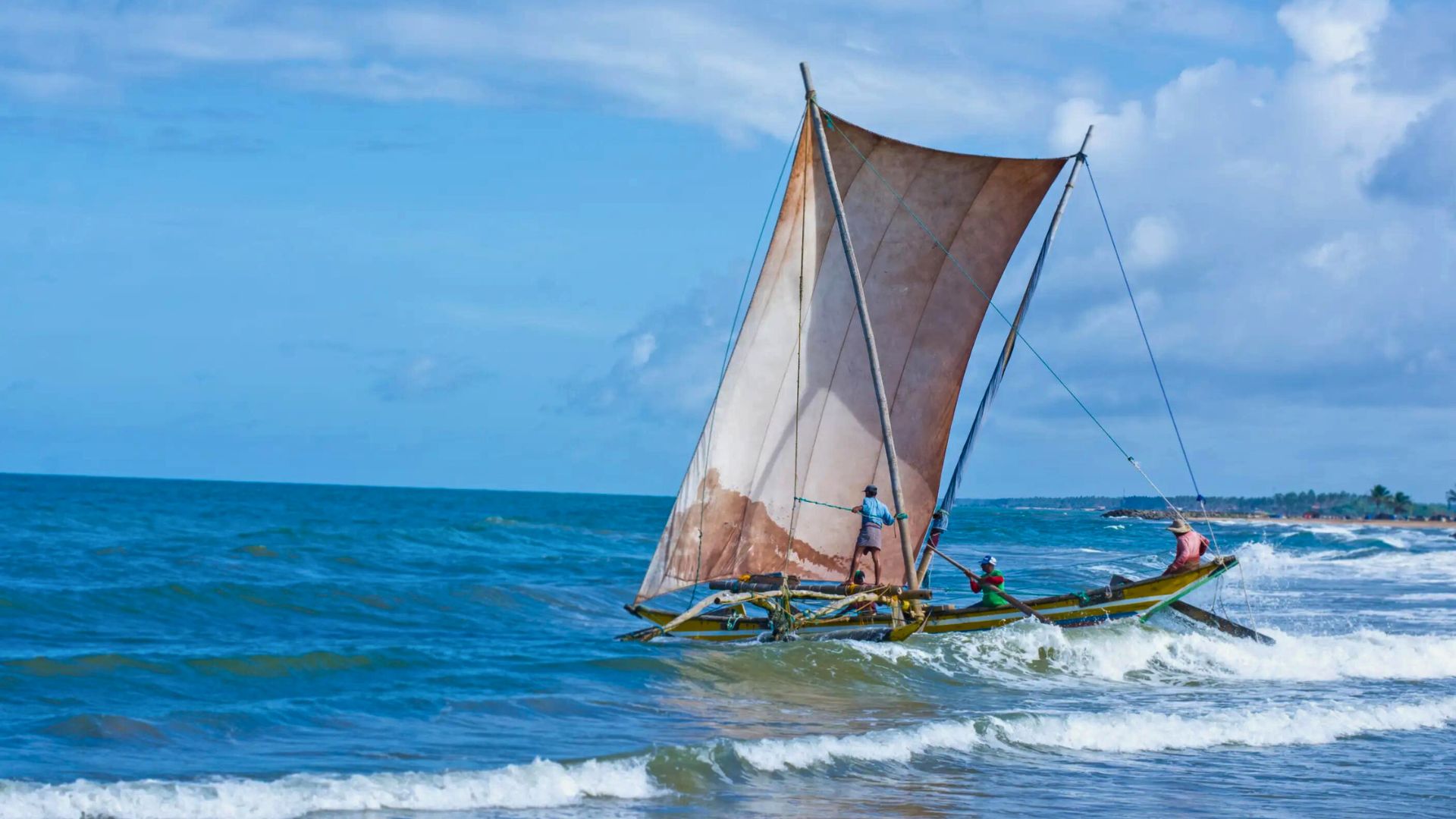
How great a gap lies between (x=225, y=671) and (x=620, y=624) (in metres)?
9.95

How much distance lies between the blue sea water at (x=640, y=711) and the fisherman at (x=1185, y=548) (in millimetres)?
1320

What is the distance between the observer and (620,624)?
1133 inches

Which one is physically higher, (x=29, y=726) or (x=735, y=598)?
(x=735, y=598)

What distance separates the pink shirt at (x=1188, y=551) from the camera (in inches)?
825

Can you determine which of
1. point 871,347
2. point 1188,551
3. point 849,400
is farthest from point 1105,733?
point 849,400

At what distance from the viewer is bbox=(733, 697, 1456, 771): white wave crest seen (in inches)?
568

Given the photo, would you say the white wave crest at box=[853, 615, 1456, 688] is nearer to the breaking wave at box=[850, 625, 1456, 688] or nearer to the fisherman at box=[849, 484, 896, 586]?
the breaking wave at box=[850, 625, 1456, 688]

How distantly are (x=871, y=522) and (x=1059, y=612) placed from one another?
3119mm

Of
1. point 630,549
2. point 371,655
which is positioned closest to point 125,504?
point 630,549

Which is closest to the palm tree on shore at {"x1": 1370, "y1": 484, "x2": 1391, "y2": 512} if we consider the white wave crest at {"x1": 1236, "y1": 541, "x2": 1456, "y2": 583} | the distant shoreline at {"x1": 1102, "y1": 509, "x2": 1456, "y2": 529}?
the distant shoreline at {"x1": 1102, "y1": 509, "x2": 1456, "y2": 529}

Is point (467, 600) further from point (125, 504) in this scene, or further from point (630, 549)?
point (125, 504)

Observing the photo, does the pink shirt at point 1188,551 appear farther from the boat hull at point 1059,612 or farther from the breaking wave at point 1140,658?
the breaking wave at point 1140,658

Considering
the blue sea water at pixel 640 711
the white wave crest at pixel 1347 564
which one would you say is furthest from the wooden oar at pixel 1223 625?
the white wave crest at pixel 1347 564

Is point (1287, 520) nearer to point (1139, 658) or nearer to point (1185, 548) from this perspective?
point (1139, 658)
